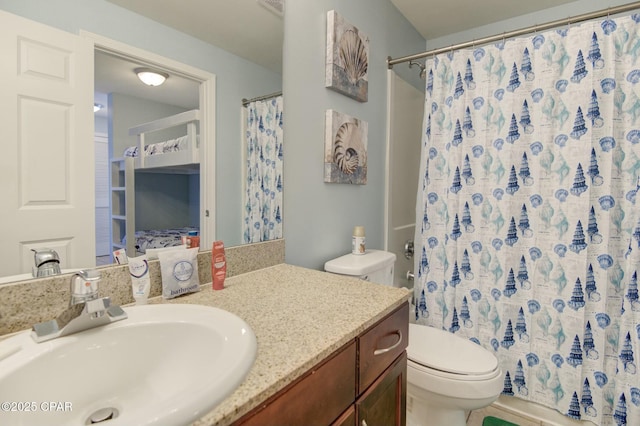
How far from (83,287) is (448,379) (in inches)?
49.9

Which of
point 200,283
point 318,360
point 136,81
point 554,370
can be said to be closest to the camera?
point 318,360

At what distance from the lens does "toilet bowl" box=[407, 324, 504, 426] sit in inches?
49.6

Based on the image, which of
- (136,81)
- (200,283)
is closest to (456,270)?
(200,283)

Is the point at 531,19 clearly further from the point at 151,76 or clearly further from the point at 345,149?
the point at 151,76

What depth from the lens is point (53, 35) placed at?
2.32 ft

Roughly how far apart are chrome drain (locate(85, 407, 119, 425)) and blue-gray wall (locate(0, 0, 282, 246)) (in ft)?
1.88

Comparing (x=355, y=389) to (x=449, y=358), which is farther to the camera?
(x=449, y=358)

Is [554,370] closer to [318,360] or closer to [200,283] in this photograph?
[318,360]

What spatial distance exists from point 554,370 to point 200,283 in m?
1.74

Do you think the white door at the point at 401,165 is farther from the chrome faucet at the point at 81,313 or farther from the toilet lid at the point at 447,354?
the chrome faucet at the point at 81,313

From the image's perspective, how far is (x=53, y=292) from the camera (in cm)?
73

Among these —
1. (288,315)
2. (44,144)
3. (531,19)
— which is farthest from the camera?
(531,19)

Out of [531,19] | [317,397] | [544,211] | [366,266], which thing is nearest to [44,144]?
[317,397]

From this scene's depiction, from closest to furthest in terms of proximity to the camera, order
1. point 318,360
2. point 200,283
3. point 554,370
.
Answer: point 318,360
point 200,283
point 554,370
